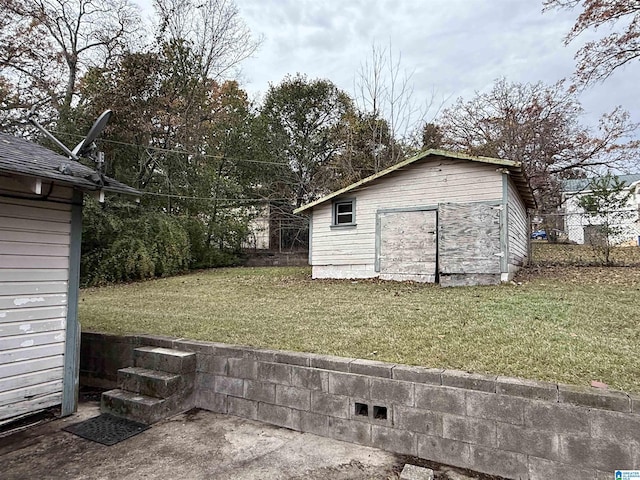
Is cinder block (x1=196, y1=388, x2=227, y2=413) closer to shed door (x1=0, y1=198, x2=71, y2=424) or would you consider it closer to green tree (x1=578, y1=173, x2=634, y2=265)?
shed door (x1=0, y1=198, x2=71, y2=424)

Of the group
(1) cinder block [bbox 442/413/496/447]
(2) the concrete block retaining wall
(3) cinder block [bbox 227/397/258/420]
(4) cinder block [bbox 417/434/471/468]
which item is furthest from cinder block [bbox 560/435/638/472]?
(3) cinder block [bbox 227/397/258/420]

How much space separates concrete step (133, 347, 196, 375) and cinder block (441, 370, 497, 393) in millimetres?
2420

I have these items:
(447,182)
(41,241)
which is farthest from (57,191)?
(447,182)

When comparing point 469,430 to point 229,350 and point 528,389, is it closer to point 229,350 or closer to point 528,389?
point 528,389

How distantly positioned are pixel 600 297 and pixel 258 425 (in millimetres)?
5733

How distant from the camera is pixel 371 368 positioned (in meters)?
2.99

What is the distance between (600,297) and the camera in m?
5.95

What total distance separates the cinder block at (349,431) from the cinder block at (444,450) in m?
0.41

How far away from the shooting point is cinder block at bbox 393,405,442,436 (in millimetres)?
2693

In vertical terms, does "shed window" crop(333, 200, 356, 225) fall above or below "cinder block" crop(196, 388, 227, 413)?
above

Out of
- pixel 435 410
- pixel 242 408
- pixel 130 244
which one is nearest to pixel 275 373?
pixel 242 408

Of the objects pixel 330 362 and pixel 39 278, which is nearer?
pixel 330 362

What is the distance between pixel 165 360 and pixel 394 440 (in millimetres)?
2302

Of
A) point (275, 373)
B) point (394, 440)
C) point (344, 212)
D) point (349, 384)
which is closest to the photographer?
point (394, 440)
